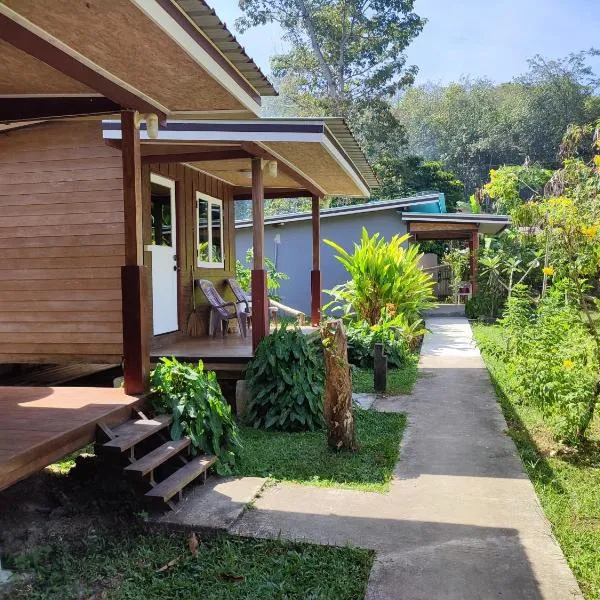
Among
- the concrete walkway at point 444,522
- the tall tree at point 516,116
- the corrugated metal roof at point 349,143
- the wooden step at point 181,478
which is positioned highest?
the tall tree at point 516,116

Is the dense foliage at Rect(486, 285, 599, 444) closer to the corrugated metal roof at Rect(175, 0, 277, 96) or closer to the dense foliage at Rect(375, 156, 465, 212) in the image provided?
the corrugated metal roof at Rect(175, 0, 277, 96)

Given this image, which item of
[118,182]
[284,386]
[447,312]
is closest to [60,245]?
[118,182]

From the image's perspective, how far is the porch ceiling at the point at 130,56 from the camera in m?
3.10

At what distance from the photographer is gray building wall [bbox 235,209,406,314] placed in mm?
16438

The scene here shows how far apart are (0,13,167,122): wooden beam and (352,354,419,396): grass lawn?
436 centimetres

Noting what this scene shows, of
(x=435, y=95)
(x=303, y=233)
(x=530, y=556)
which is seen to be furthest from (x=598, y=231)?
(x=435, y=95)

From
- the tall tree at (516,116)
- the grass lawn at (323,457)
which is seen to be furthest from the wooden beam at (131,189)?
the tall tree at (516,116)

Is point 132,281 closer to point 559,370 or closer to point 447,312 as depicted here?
point 559,370

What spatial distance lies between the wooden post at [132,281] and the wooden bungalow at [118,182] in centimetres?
1

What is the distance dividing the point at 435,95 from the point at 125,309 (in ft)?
183

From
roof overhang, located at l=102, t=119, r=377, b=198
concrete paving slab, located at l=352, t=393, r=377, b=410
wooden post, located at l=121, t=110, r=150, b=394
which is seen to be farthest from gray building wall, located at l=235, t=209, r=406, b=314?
wooden post, located at l=121, t=110, r=150, b=394

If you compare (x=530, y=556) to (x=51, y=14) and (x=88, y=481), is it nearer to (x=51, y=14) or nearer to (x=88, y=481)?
(x=88, y=481)

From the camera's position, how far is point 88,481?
4328mm

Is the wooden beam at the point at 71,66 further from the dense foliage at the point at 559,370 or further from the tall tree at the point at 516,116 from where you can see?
the tall tree at the point at 516,116
